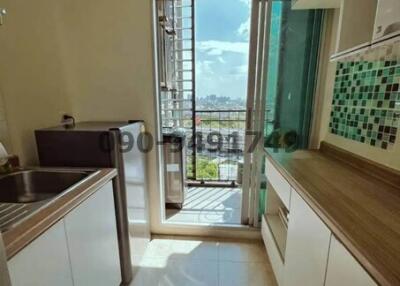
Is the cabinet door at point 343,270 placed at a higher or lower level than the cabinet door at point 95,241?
higher

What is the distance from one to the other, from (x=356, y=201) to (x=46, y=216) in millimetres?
1148

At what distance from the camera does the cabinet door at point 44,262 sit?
2.38ft

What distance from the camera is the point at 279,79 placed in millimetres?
1867

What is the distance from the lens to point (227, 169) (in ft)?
11.7

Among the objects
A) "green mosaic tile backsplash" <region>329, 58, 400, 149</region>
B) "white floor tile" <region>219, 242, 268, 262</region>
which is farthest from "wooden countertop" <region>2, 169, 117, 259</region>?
"green mosaic tile backsplash" <region>329, 58, 400, 149</region>

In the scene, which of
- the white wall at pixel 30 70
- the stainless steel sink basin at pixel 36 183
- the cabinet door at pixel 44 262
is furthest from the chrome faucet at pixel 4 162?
the cabinet door at pixel 44 262

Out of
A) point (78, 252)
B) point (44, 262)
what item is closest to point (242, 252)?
point (78, 252)

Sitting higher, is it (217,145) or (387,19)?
(387,19)

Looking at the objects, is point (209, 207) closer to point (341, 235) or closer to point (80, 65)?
point (80, 65)

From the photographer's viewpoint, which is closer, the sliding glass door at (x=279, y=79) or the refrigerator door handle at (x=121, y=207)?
the refrigerator door handle at (x=121, y=207)

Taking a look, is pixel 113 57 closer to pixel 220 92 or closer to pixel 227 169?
pixel 220 92

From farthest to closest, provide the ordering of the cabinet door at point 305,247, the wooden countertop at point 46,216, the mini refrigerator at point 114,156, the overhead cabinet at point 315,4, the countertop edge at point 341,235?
the overhead cabinet at point 315,4 < the mini refrigerator at point 114,156 < the cabinet door at point 305,247 < the wooden countertop at point 46,216 < the countertop edge at point 341,235

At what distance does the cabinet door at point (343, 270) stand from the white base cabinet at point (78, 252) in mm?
974

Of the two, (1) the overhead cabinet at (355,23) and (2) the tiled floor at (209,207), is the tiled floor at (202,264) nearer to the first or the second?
(2) the tiled floor at (209,207)
